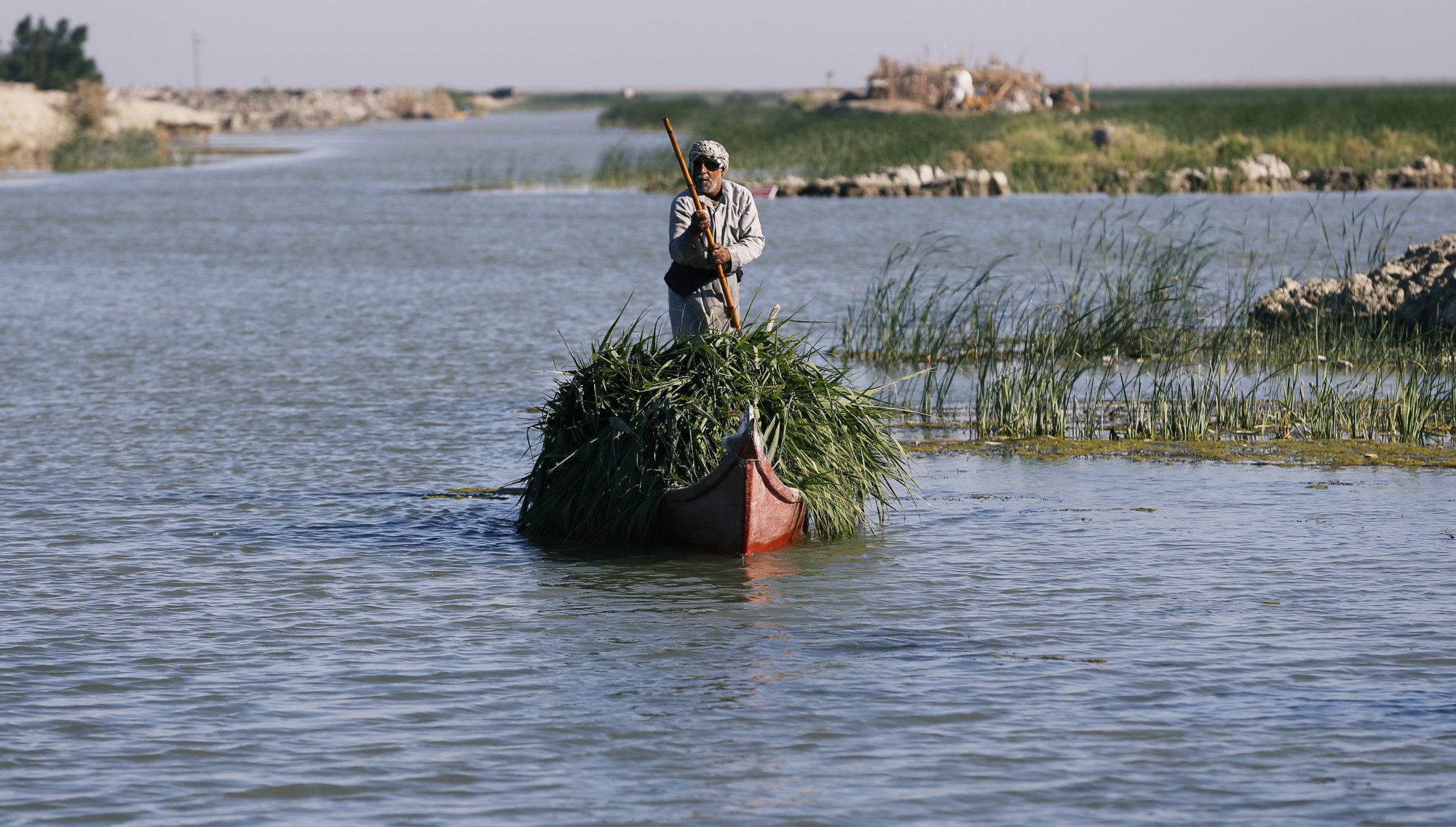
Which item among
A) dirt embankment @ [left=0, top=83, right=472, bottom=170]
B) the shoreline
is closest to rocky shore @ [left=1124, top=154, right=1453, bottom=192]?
the shoreline

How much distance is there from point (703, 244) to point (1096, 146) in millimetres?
46328

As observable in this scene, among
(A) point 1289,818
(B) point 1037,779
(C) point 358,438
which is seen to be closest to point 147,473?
(C) point 358,438

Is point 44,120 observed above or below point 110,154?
above

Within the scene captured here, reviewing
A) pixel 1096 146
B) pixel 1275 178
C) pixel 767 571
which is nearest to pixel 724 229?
pixel 767 571

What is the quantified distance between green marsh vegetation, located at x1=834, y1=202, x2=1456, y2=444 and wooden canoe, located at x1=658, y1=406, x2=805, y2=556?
363cm

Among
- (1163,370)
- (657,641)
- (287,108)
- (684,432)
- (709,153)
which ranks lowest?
(657,641)

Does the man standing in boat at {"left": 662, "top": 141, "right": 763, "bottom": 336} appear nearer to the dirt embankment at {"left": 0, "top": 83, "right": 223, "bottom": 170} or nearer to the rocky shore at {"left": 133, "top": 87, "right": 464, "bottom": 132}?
the dirt embankment at {"left": 0, "top": 83, "right": 223, "bottom": 170}

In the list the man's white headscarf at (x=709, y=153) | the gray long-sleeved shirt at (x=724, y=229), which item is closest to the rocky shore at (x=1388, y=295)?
the gray long-sleeved shirt at (x=724, y=229)

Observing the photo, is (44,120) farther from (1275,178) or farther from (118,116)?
(1275,178)

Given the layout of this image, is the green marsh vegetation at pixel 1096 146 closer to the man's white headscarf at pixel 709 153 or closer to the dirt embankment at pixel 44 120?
the dirt embankment at pixel 44 120

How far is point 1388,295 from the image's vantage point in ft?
57.4

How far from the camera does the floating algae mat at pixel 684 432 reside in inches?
405

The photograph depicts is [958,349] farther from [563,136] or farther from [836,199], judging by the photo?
[563,136]

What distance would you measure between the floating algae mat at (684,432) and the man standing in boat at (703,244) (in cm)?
31
